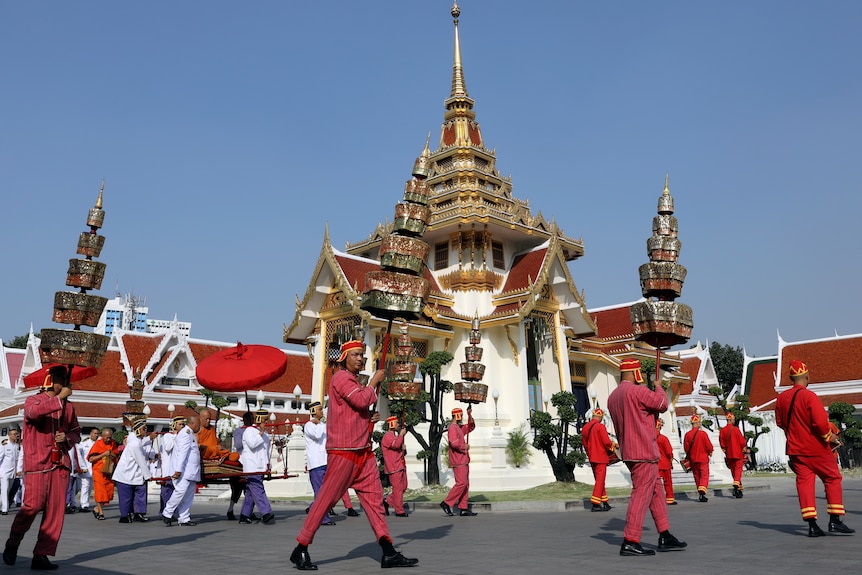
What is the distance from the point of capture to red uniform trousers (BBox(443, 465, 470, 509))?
1177 centimetres

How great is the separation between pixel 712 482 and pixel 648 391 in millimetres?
16413

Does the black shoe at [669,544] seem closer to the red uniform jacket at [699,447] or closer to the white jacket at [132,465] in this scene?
the red uniform jacket at [699,447]

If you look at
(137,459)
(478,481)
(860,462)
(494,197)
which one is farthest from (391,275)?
(860,462)

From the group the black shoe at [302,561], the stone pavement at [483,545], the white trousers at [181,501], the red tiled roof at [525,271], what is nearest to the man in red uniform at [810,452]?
the stone pavement at [483,545]

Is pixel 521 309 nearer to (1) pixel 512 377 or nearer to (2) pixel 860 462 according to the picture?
(1) pixel 512 377

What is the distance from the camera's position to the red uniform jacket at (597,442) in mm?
12578

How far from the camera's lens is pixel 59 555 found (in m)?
7.13

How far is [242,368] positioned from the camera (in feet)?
37.5

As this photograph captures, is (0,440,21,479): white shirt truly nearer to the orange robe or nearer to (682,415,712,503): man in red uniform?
the orange robe

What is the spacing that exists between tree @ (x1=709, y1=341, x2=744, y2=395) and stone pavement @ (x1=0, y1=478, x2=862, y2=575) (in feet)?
183

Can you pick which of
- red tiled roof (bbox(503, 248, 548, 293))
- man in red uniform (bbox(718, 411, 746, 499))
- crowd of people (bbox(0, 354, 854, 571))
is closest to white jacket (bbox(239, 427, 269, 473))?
crowd of people (bbox(0, 354, 854, 571))

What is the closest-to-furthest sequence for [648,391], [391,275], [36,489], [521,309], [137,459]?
[36,489]
[648,391]
[391,275]
[137,459]
[521,309]

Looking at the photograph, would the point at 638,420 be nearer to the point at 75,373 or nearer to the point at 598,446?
the point at 598,446

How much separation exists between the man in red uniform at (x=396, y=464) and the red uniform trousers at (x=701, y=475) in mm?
5723
